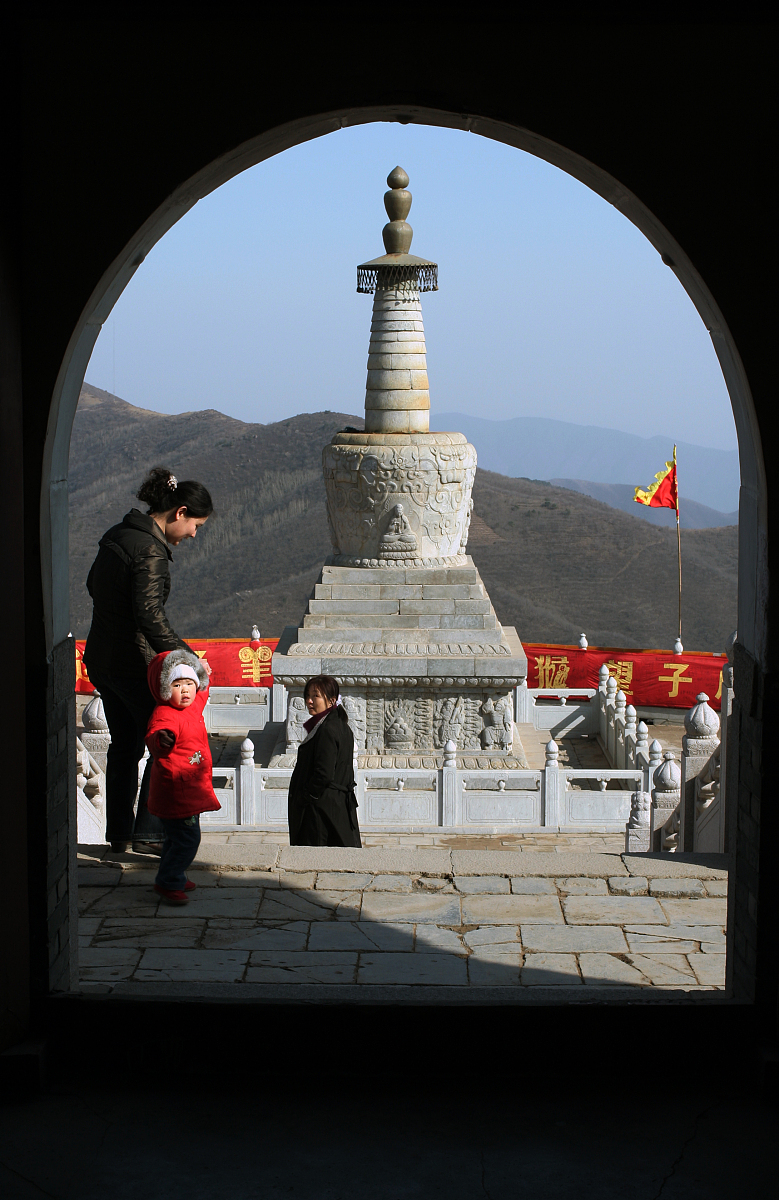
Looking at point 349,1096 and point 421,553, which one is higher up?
point 421,553

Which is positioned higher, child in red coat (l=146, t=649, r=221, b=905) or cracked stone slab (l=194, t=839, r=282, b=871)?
child in red coat (l=146, t=649, r=221, b=905)

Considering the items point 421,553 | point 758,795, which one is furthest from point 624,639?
point 758,795

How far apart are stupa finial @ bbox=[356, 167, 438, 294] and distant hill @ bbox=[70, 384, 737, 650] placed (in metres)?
20.1

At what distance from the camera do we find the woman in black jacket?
5.54 meters

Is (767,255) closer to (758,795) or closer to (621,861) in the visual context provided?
(758,795)

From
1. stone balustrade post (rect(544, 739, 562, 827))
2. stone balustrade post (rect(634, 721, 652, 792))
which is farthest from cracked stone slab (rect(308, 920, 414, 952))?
stone balustrade post (rect(634, 721, 652, 792))

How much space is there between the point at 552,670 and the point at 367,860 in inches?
484

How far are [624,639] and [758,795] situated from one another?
3162 cm

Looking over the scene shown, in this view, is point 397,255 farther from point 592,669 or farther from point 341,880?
point 341,880

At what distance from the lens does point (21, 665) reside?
152 inches

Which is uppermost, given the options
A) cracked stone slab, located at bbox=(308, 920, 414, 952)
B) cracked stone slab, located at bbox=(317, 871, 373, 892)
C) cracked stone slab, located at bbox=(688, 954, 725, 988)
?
cracked stone slab, located at bbox=(317, 871, 373, 892)

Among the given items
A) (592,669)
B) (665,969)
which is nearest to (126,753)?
(665,969)

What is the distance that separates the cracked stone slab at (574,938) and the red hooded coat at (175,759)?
1.52 m

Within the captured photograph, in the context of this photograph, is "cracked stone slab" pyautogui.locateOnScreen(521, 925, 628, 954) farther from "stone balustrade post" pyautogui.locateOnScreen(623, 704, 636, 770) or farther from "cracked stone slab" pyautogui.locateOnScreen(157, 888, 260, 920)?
"stone balustrade post" pyautogui.locateOnScreen(623, 704, 636, 770)
